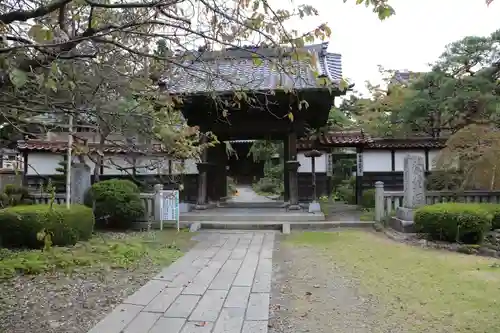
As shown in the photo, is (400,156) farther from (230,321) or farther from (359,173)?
(230,321)

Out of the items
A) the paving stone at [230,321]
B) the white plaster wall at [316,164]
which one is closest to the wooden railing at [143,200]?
the paving stone at [230,321]

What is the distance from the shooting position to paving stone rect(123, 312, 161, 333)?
304 cm

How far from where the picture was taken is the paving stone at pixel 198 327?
9.93 feet

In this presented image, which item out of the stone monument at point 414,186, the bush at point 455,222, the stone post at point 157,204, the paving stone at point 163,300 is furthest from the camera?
the stone post at point 157,204

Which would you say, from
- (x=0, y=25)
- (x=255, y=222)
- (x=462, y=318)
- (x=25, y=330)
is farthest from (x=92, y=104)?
(x=255, y=222)

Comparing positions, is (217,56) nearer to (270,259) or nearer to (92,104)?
(92,104)

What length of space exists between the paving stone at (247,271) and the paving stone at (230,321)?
899 mm

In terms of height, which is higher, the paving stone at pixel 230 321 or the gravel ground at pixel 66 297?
the paving stone at pixel 230 321

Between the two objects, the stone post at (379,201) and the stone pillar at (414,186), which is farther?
the stone post at (379,201)

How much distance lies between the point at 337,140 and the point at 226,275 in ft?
33.2

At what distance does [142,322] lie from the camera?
321 centimetres

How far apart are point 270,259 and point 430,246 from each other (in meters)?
3.11

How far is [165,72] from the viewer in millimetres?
3912

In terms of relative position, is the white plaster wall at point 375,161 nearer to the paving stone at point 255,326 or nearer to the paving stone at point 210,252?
the paving stone at point 210,252
